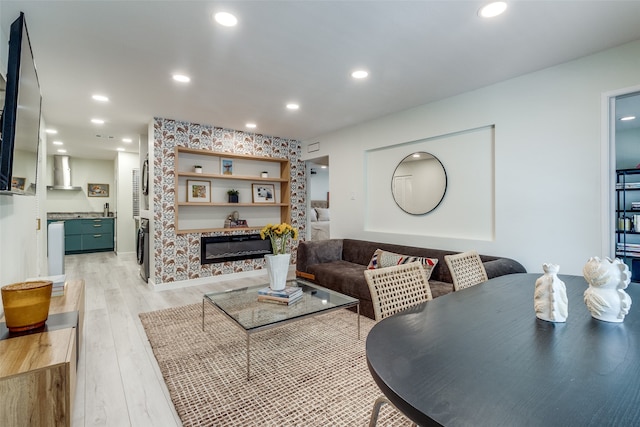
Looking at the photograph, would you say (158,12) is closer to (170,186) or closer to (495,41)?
(495,41)

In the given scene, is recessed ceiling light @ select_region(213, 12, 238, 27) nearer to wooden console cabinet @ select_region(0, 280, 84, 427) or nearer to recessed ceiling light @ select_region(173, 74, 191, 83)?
recessed ceiling light @ select_region(173, 74, 191, 83)

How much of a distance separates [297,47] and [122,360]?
111 inches

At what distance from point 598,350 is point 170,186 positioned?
4738 millimetres

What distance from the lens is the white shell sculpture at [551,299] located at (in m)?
1.16

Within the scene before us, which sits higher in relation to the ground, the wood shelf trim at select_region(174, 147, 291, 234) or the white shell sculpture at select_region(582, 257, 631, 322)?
the wood shelf trim at select_region(174, 147, 291, 234)

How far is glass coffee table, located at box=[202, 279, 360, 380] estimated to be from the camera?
216 centimetres

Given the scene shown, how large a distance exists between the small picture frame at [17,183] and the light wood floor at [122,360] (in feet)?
4.36

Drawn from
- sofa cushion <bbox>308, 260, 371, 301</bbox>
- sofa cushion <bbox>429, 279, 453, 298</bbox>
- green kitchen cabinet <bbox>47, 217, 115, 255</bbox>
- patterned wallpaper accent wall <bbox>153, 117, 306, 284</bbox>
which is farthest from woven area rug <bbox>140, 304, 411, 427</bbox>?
green kitchen cabinet <bbox>47, 217, 115, 255</bbox>

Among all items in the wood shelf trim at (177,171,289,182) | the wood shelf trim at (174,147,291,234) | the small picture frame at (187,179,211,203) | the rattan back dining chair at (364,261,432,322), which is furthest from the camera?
the small picture frame at (187,179,211,203)

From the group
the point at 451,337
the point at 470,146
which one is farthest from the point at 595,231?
the point at 451,337

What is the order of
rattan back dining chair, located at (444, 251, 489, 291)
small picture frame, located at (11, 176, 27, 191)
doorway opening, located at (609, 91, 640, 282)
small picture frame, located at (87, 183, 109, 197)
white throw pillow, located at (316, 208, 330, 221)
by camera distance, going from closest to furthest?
small picture frame, located at (11, 176, 27, 191) → rattan back dining chair, located at (444, 251, 489, 291) → doorway opening, located at (609, 91, 640, 282) → small picture frame, located at (87, 183, 109, 197) → white throw pillow, located at (316, 208, 330, 221)

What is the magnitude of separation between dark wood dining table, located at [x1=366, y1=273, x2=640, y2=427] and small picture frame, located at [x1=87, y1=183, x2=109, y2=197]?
9373 millimetres

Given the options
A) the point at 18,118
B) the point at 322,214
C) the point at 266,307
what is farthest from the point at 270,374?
the point at 322,214

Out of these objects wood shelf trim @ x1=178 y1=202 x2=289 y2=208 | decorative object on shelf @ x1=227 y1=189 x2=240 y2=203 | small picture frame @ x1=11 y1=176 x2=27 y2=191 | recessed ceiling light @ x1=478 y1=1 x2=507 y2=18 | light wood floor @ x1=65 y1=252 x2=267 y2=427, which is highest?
recessed ceiling light @ x1=478 y1=1 x2=507 y2=18
